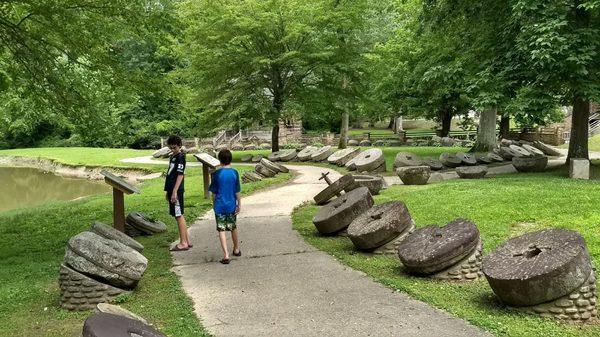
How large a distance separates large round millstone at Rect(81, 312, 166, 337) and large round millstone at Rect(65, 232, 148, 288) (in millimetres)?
1776

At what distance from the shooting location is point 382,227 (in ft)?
25.6

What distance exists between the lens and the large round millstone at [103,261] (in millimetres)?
5820

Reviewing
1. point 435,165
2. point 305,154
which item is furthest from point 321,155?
point 435,165

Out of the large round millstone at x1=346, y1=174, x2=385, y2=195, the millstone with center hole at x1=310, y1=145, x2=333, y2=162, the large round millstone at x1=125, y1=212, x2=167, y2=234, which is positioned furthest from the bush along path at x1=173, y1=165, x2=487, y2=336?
the millstone with center hole at x1=310, y1=145, x2=333, y2=162

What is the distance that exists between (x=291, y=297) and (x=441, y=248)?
196 cm

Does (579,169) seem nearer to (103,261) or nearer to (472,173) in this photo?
(472,173)

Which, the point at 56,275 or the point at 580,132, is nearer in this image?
the point at 56,275

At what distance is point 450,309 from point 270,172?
14477 mm

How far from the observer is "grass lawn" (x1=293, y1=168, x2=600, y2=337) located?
5195 millimetres

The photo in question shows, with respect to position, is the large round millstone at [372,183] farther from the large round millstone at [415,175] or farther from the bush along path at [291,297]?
the bush along path at [291,297]

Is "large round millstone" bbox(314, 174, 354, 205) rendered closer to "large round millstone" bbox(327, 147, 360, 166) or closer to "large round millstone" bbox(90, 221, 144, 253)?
"large round millstone" bbox(90, 221, 144, 253)

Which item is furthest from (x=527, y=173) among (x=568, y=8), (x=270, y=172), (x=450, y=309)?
(x=450, y=309)

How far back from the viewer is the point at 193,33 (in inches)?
985

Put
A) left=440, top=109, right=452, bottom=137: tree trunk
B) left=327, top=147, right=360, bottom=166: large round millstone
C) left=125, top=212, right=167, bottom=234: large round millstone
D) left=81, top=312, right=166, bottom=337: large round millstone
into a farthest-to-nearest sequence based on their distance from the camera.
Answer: left=440, top=109, right=452, bottom=137: tree trunk → left=327, top=147, right=360, bottom=166: large round millstone → left=125, top=212, right=167, bottom=234: large round millstone → left=81, top=312, right=166, bottom=337: large round millstone
